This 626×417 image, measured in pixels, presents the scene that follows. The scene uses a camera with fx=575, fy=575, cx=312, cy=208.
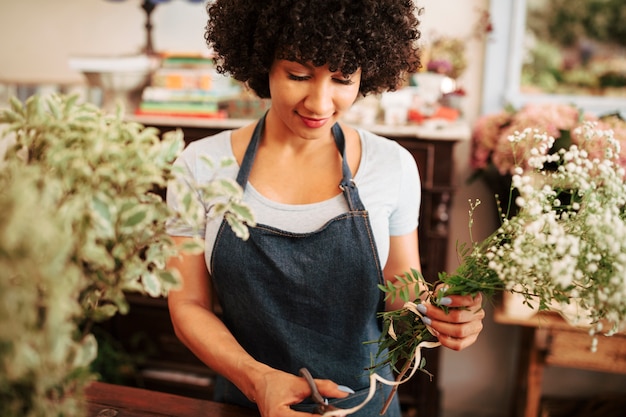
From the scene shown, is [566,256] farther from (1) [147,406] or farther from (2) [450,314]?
(1) [147,406]

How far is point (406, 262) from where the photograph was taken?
1.45 metres

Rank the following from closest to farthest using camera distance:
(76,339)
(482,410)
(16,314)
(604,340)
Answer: (16,314) → (76,339) → (604,340) → (482,410)

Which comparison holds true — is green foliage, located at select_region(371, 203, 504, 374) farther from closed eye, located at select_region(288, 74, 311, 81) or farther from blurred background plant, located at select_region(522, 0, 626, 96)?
blurred background plant, located at select_region(522, 0, 626, 96)

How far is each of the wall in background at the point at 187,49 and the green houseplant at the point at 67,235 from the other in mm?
2098

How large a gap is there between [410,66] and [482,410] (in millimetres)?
2180

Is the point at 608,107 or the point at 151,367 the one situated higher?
the point at 608,107

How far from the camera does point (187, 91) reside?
2.47 m

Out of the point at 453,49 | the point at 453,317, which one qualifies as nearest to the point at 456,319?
the point at 453,317

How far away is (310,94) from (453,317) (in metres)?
0.53

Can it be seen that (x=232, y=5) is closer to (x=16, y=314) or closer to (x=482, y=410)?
(x=16, y=314)

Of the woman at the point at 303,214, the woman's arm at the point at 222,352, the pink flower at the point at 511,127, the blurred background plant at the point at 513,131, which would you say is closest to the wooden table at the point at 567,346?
the blurred background plant at the point at 513,131

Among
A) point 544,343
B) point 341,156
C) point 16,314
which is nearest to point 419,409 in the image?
point 544,343

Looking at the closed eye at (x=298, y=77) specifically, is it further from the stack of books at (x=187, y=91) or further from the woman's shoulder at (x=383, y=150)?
the stack of books at (x=187, y=91)

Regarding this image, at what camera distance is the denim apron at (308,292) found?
1.34 meters
